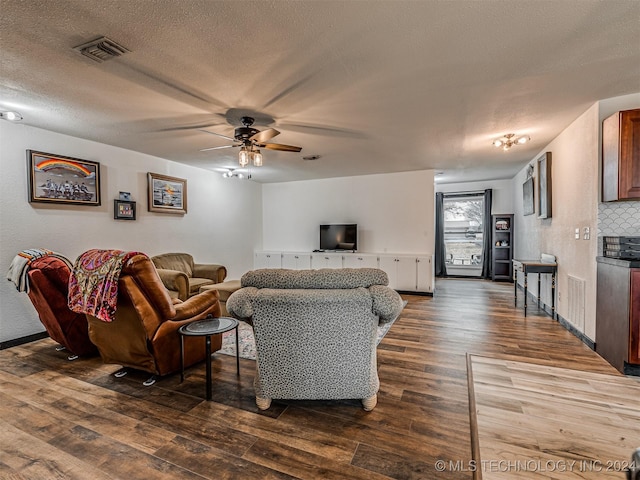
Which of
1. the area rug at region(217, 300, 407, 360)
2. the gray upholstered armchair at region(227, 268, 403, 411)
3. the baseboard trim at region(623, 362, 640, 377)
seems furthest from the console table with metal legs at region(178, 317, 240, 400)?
the baseboard trim at region(623, 362, 640, 377)

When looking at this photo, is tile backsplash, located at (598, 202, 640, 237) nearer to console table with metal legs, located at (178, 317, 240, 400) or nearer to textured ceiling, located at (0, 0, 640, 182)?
textured ceiling, located at (0, 0, 640, 182)

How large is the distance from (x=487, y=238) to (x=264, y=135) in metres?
6.65

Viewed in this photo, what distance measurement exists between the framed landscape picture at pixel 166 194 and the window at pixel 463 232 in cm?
Result: 659

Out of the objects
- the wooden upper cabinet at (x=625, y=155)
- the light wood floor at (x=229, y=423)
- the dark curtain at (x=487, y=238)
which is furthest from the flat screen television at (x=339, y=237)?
the wooden upper cabinet at (x=625, y=155)

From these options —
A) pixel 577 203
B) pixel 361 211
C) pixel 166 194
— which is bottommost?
pixel 577 203

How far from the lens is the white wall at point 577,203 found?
3.04m

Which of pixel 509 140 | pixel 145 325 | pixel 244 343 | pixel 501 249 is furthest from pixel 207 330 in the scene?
pixel 501 249

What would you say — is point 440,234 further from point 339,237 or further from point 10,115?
point 10,115

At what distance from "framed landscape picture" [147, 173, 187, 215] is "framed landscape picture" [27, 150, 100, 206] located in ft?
2.67

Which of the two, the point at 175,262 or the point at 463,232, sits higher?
the point at 463,232

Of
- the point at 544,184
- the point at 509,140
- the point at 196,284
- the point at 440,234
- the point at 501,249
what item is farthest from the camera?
the point at 440,234

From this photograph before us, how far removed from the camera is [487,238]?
25.5ft

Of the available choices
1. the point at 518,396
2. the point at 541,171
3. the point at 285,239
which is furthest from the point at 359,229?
the point at 518,396

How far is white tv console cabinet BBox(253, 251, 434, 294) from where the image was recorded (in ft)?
19.6
